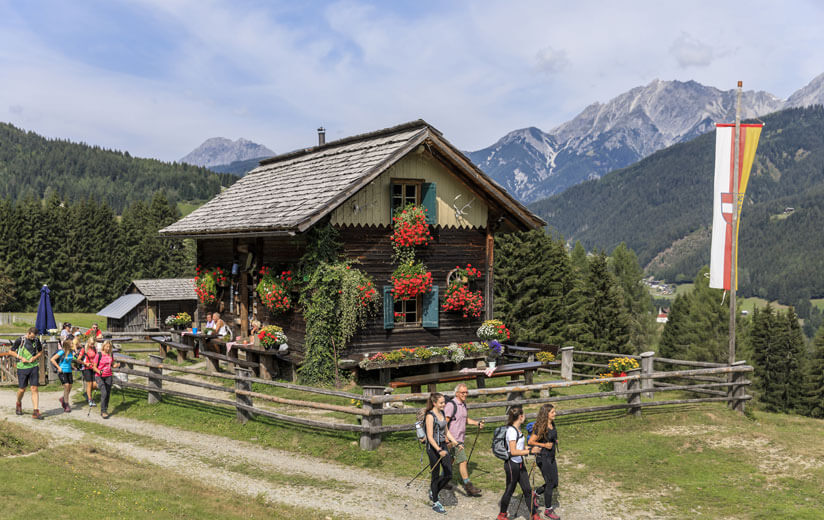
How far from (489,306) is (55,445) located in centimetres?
1334

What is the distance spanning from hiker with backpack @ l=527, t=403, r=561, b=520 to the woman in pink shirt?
11246 millimetres

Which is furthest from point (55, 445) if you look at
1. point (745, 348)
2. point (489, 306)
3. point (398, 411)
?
point (745, 348)

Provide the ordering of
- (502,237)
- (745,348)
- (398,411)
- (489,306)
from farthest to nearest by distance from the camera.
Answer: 1. (745,348)
2. (502,237)
3. (489,306)
4. (398,411)

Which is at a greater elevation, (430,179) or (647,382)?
(430,179)

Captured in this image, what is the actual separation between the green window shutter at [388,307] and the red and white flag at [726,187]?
9.11 meters

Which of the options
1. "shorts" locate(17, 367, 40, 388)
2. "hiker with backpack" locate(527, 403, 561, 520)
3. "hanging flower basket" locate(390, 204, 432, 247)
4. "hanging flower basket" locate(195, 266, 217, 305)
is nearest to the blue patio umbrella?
"hanging flower basket" locate(195, 266, 217, 305)

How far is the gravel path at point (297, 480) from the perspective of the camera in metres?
9.77

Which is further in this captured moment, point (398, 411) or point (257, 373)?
point (257, 373)

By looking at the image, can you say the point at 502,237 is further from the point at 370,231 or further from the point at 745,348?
the point at 745,348

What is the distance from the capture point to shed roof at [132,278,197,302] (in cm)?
5009

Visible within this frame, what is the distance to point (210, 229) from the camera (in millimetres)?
21375

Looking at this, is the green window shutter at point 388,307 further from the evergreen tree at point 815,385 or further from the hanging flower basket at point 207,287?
the evergreen tree at point 815,385

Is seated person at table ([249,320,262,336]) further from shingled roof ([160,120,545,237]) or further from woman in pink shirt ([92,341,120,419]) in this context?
woman in pink shirt ([92,341,120,419])

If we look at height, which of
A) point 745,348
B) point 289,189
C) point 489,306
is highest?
point 289,189
